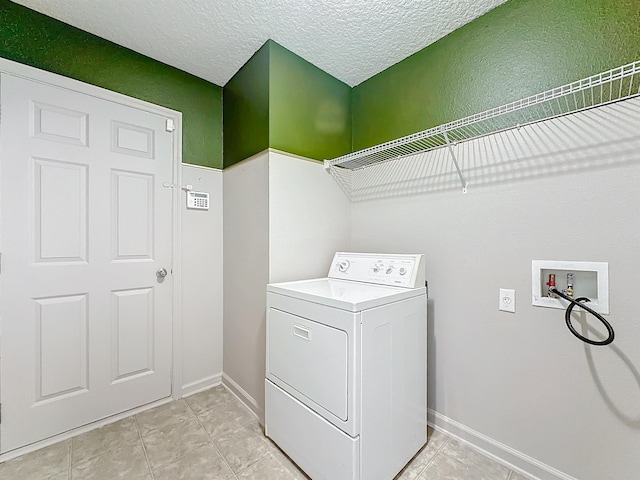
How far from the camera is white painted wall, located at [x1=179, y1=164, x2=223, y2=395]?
2.17m

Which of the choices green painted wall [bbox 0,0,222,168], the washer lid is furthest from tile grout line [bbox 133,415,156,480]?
green painted wall [bbox 0,0,222,168]

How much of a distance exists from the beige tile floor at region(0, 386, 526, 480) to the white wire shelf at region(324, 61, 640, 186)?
4.92ft

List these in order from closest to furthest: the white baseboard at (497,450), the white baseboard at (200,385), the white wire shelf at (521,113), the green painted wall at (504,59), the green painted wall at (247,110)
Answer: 1. the white wire shelf at (521,113)
2. the green painted wall at (504,59)
3. the white baseboard at (497,450)
4. the green painted wall at (247,110)
5. the white baseboard at (200,385)

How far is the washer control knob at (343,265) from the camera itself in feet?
6.19

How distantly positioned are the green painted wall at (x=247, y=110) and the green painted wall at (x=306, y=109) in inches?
2.5

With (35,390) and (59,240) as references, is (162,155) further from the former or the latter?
(35,390)

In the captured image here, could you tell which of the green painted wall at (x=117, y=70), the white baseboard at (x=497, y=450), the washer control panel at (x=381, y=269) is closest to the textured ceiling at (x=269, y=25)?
the green painted wall at (x=117, y=70)

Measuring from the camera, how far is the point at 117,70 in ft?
6.17

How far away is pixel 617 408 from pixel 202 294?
246 centimetres

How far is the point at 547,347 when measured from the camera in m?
1.36

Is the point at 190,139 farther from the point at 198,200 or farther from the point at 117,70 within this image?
the point at 117,70

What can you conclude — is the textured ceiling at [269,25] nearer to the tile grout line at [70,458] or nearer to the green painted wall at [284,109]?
the green painted wall at [284,109]

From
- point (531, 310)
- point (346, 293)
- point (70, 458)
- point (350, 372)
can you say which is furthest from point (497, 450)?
point (70, 458)

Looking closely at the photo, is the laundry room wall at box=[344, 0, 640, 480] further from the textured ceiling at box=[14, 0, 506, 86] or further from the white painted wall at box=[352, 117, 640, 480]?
the textured ceiling at box=[14, 0, 506, 86]
